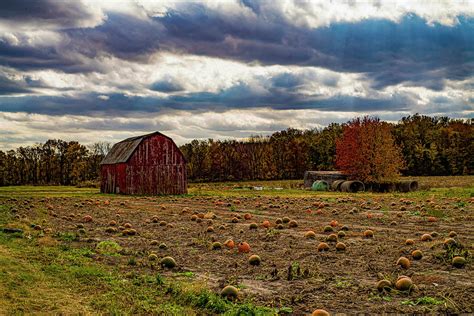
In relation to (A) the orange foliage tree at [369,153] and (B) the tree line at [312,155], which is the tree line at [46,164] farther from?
(A) the orange foliage tree at [369,153]

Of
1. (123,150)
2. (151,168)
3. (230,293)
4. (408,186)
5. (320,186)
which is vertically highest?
(123,150)

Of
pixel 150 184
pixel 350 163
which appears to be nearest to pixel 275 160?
pixel 350 163

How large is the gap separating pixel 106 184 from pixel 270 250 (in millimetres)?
45928

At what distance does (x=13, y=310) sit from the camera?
7062 millimetres

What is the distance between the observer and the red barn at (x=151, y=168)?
49438mm

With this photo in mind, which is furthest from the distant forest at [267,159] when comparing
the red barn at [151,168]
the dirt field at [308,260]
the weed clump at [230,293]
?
the weed clump at [230,293]

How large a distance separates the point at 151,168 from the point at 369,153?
80.8ft

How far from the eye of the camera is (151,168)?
50188mm

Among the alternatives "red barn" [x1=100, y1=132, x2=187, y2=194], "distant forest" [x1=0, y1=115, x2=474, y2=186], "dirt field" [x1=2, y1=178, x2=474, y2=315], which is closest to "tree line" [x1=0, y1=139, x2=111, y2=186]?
"distant forest" [x1=0, y1=115, x2=474, y2=186]

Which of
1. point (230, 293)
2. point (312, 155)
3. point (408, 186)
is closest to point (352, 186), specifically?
point (408, 186)

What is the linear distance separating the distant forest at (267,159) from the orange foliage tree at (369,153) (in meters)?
36.7

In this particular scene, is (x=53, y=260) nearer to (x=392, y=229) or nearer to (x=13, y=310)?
(x=13, y=310)

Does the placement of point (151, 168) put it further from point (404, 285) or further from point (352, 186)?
point (404, 285)

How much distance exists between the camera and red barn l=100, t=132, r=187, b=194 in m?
49.4
